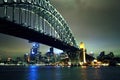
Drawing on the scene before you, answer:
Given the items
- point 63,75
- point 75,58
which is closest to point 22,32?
point 63,75

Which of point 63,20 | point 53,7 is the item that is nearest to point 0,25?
point 53,7

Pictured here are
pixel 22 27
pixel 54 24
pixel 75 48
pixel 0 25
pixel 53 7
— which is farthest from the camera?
pixel 75 48

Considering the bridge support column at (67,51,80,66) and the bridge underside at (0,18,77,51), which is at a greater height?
the bridge underside at (0,18,77,51)

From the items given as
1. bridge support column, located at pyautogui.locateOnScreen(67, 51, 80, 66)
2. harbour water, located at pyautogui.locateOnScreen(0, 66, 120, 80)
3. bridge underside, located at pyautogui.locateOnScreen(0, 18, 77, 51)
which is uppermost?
bridge underside, located at pyautogui.locateOnScreen(0, 18, 77, 51)

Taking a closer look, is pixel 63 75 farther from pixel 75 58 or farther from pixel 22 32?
pixel 75 58

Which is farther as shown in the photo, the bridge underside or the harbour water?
the bridge underside

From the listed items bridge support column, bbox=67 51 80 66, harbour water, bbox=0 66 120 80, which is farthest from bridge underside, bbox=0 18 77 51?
bridge support column, bbox=67 51 80 66

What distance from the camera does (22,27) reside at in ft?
200

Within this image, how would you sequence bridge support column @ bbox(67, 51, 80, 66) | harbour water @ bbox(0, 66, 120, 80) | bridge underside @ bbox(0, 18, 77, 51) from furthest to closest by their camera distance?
1. bridge support column @ bbox(67, 51, 80, 66)
2. bridge underside @ bbox(0, 18, 77, 51)
3. harbour water @ bbox(0, 66, 120, 80)

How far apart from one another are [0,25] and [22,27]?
7380 mm

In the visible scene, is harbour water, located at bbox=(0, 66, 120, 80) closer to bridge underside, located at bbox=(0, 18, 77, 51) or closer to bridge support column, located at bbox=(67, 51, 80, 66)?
bridge underside, located at bbox=(0, 18, 77, 51)

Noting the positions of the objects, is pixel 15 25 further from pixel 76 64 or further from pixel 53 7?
pixel 76 64

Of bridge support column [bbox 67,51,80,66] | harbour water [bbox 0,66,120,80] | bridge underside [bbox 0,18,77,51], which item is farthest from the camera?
bridge support column [bbox 67,51,80,66]

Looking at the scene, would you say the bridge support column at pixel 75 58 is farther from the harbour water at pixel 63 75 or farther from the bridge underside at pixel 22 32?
the bridge underside at pixel 22 32
